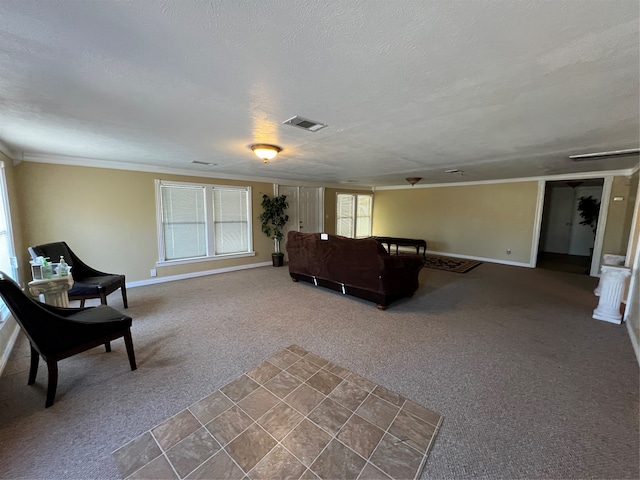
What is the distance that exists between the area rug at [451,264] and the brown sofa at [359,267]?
96.0 inches

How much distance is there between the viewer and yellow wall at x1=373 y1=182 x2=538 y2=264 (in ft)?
20.1

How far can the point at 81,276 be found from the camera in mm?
3453

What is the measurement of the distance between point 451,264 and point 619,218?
10.2 feet

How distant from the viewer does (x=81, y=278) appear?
343cm

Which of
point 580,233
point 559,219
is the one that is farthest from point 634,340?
point 559,219

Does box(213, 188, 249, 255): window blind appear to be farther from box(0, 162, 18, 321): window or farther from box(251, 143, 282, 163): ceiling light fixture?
box(0, 162, 18, 321): window

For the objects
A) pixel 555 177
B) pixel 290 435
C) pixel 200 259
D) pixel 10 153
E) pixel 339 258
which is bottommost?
pixel 290 435

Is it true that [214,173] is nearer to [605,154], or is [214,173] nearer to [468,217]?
[605,154]

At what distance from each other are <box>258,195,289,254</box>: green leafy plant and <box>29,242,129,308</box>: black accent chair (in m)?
3.11

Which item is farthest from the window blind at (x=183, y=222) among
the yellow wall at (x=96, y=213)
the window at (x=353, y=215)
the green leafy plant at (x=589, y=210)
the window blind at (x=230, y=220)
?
the green leafy plant at (x=589, y=210)

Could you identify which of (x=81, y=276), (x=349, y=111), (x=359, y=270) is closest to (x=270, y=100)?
(x=349, y=111)

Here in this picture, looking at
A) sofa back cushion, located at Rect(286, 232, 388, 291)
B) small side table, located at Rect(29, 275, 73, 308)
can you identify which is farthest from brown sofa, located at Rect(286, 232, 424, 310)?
small side table, located at Rect(29, 275, 73, 308)

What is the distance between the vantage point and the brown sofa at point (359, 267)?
3514 mm

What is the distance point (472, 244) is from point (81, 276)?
27.1 ft
